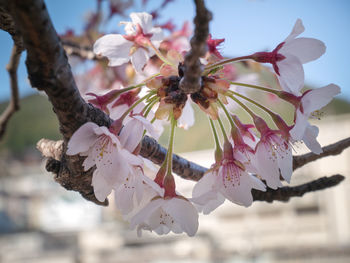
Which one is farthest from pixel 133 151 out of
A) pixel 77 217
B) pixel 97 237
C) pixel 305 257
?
pixel 77 217

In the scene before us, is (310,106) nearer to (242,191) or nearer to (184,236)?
(242,191)

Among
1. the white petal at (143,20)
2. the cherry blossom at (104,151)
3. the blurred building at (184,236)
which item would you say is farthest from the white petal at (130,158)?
the blurred building at (184,236)

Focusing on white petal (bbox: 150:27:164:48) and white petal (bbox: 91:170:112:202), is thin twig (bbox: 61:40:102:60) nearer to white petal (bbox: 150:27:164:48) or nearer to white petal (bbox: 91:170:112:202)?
white petal (bbox: 150:27:164:48)

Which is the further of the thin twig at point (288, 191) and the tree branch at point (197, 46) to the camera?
the thin twig at point (288, 191)

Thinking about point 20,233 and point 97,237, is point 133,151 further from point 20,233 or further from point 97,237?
point 20,233

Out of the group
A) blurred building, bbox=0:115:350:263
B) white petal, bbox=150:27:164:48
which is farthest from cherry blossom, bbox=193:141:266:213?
blurred building, bbox=0:115:350:263

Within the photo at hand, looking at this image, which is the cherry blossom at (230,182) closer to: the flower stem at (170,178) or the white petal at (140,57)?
the flower stem at (170,178)
